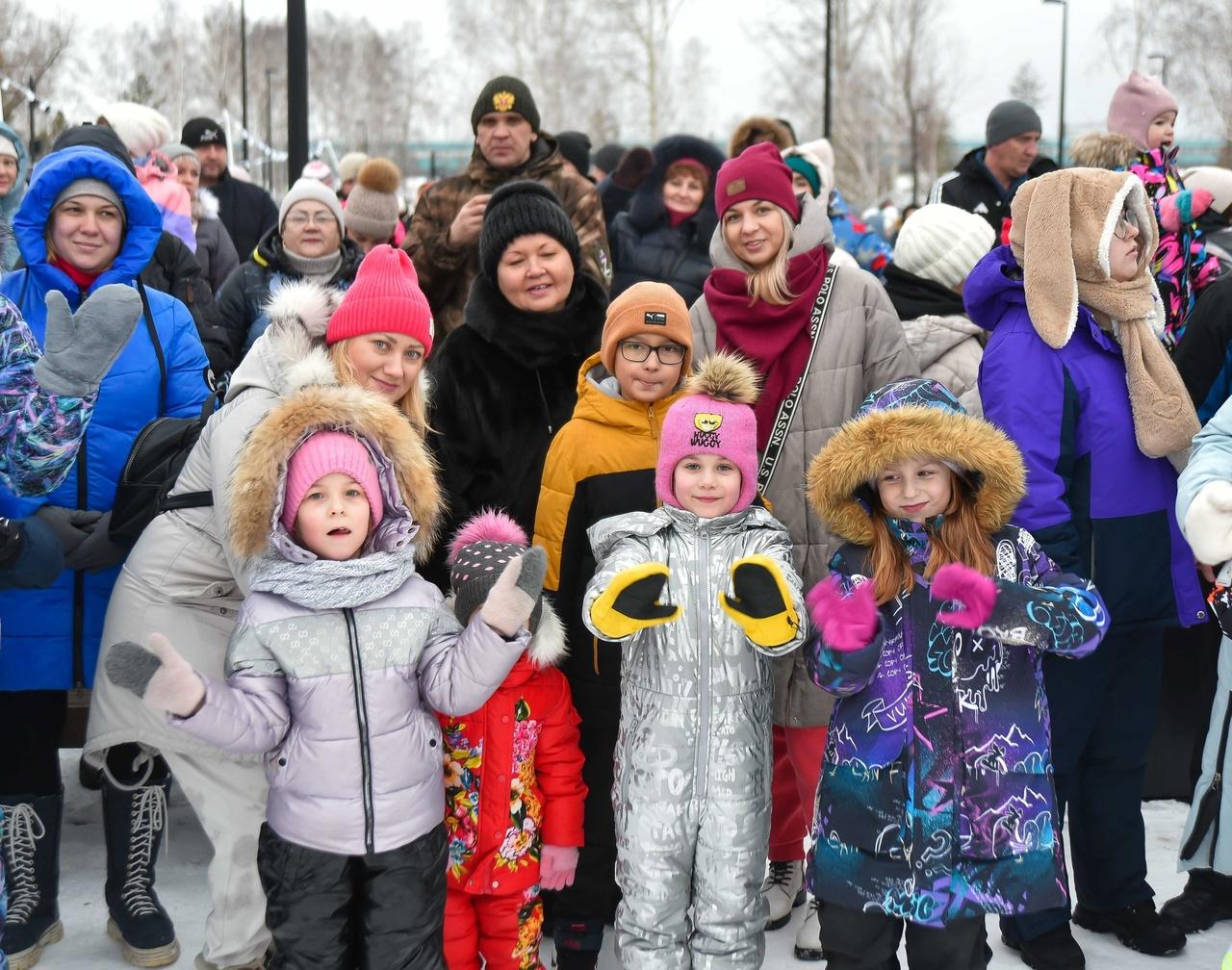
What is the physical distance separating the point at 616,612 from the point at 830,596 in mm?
459

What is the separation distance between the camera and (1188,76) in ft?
129

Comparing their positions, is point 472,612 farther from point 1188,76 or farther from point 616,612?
point 1188,76

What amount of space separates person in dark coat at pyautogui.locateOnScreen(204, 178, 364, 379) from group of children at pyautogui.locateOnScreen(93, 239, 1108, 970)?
2192 mm

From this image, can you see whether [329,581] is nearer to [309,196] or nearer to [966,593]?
[966,593]

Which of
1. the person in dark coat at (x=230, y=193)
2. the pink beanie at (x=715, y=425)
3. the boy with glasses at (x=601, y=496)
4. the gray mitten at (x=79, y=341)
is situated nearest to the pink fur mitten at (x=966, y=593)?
the pink beanie at (x=715, y=425)

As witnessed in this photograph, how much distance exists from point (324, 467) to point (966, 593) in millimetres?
1397

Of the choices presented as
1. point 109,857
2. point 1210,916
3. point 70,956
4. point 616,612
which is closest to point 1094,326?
point 616,612

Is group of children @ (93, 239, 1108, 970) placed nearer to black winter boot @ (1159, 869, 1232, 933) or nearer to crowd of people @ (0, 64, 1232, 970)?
crowd of people @ (0, 64, 1232, 970)

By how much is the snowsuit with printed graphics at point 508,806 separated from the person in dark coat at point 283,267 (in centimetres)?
237

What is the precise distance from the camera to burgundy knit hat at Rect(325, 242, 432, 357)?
10.2ft

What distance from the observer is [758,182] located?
11.1ft

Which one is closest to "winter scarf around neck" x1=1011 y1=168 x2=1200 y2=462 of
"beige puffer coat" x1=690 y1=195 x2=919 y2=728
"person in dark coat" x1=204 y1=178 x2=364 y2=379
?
"beige puffer coat" x1=690 y1=195 x2=919 y2=728

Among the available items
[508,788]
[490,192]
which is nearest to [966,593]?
[508,788]

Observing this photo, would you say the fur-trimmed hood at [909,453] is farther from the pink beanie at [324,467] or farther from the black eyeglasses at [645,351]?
the pink beanie at [324,467]
